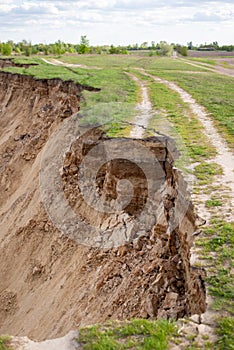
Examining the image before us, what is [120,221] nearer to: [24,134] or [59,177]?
[59,177]

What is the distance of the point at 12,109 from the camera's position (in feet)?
97.1

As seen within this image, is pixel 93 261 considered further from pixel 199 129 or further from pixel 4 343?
pixel 4 343

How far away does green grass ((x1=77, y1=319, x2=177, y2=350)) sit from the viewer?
545 cm

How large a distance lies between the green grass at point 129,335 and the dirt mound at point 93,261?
3.09 ft

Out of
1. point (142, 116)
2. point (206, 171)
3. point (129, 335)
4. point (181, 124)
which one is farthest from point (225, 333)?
point (142, 116)

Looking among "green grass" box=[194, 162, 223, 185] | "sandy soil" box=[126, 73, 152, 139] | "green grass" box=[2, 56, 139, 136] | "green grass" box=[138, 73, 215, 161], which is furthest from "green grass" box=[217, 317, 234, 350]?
"green grass" box=[2, 56, 139, 136]

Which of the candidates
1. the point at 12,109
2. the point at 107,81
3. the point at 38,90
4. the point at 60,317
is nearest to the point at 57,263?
the point at 60,317

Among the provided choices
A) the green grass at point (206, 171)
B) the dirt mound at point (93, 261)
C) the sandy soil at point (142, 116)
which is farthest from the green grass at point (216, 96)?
the dirt mound at point (93, 261)

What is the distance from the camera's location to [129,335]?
225 inches

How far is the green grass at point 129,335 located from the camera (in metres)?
5.45

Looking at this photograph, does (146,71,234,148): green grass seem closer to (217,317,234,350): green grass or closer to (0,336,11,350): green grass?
(217,317,234,350): green grass

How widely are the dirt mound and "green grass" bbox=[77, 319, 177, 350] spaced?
3.09ft

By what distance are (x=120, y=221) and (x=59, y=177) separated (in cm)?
516

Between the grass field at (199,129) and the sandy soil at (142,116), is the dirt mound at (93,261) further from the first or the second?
the sandy soil at (142,116)
